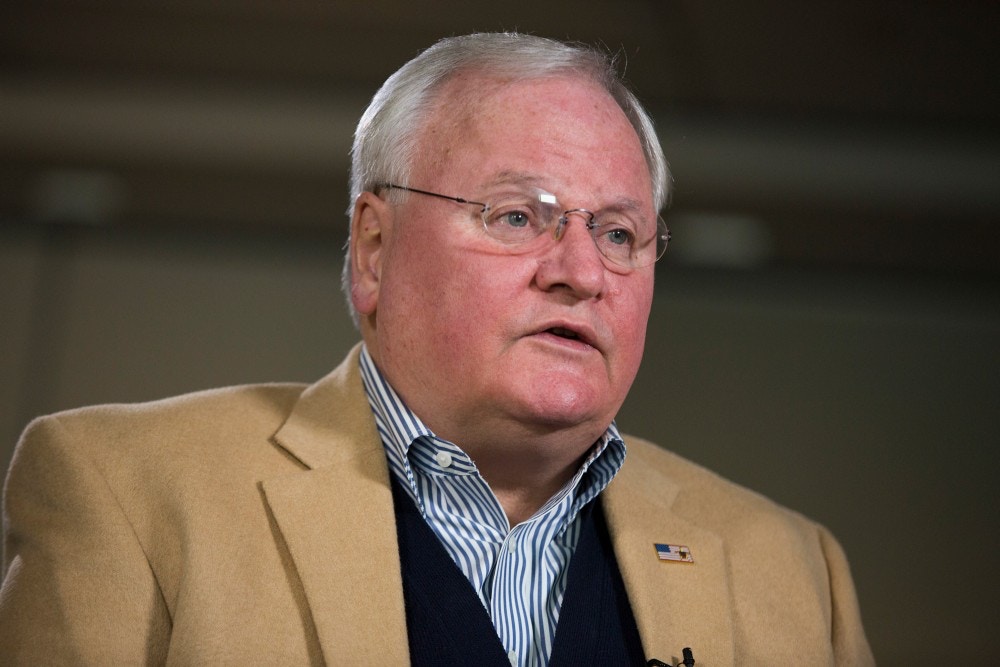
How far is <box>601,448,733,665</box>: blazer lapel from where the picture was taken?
5.57 ft

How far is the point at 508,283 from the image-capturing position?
1.63 metres

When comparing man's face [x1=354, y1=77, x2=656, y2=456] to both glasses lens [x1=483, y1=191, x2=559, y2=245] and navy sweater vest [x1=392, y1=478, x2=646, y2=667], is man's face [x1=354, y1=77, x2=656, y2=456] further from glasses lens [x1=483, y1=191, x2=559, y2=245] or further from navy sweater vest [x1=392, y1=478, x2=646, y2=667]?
navy sweater vest [x1=392, y1=478, x2=646, y2=667]

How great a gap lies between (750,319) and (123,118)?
8.27 ft

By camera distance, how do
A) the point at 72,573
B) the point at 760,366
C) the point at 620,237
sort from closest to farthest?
1. the point at 72,573
2. the point at 620,237
3. the point at 760,366

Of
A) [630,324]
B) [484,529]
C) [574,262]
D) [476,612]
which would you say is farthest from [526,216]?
[476,612]

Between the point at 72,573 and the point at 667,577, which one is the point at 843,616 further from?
the point at 72,573

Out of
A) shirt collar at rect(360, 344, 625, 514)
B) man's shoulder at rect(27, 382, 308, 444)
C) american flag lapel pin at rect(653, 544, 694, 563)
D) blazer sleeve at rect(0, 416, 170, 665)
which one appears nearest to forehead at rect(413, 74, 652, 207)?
shirt collar at rect(360, 344, 625, 514)

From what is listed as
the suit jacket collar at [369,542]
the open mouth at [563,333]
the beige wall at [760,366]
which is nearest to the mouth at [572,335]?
the open mouth at [563,333]

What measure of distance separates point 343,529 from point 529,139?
700mm

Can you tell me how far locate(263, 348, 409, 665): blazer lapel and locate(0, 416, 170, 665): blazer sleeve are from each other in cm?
22

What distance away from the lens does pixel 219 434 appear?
1.69 m

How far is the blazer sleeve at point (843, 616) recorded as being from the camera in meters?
1.92

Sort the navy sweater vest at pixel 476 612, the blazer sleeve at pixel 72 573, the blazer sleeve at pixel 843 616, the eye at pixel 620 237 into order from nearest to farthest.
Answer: the blazer sleeve at pixel 72 573 < the navy sweater vest at pixel 476 612 < the eye at pixel 620 237 < the blazer sleeve at pixel 843 616

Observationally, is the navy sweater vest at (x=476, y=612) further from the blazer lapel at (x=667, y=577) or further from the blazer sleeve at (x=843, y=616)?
the blazer sleeve at (x=843, y=616)
